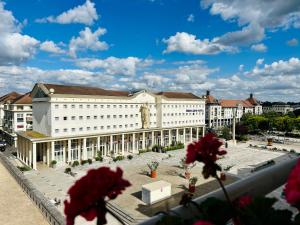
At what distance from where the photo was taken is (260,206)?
1.17 m

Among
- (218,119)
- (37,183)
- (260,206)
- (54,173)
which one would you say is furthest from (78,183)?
(218,119)

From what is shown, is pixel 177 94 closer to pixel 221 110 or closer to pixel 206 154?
pixel 221 110

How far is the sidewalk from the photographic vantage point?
16.0m

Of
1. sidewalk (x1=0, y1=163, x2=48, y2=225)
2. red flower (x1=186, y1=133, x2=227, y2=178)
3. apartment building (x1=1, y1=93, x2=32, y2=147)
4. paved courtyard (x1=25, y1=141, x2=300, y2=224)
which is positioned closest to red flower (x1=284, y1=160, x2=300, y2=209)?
red flower (x1=186, y1=133, x2=227, y2=178)

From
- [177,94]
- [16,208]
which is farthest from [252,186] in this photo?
[177,94]

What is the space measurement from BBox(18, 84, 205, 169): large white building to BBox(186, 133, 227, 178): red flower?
29746 mm

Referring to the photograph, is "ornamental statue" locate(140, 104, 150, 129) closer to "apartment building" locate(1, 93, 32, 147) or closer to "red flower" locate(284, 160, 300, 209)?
"apartment building" locate(1, 93, 32, 147)

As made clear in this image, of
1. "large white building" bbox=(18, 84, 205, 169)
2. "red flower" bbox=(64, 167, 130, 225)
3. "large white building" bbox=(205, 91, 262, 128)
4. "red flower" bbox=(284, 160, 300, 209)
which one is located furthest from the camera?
"large white building" bbox=(205, 91, 262, 128)

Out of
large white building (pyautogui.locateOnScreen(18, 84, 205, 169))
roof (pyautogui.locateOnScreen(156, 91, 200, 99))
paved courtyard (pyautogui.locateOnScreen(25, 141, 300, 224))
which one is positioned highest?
roof (pyautogui.locateOnScreen(156, 91, 200, 99))

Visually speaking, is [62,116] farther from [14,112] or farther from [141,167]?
[14,112]

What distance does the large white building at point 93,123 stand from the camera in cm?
3070

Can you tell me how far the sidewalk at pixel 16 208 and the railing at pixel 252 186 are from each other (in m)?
16.6

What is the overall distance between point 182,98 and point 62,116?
22.7m

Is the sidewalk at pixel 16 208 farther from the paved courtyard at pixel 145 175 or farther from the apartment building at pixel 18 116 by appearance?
the apartment building at pixel 18 116
